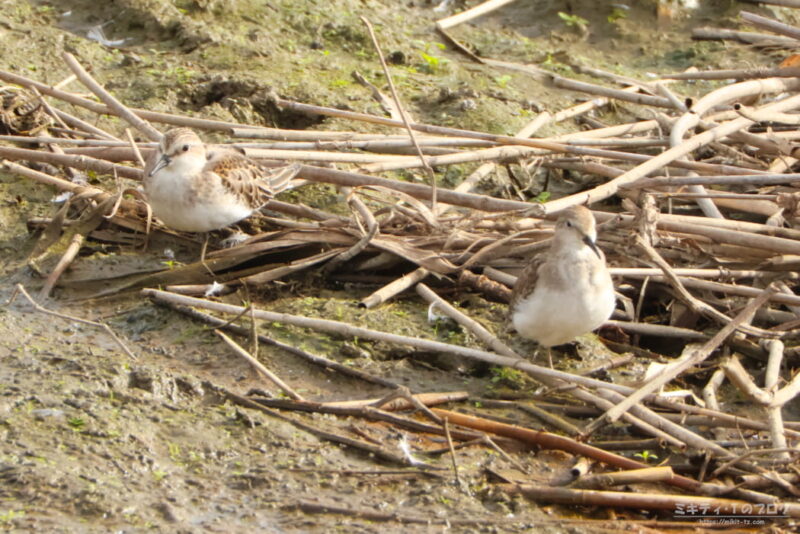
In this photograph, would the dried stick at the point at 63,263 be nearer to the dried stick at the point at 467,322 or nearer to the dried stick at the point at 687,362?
the dried stick at the point at 467,322

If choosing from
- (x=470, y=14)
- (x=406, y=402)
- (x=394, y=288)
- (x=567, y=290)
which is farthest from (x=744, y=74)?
(x=406, y=402)

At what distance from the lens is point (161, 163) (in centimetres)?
742

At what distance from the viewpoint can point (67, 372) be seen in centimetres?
611

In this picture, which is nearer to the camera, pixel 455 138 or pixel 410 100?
pixel 455 138

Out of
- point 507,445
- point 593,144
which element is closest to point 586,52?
point 593,144

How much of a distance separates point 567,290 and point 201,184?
9.01 ft

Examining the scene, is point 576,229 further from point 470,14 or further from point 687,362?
point 470,14

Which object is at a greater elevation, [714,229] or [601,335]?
[714,229]

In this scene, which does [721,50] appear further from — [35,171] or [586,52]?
[35,171]

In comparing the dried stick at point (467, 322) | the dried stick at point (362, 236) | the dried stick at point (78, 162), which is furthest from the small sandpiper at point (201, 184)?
the dried stick at point (467, 322)

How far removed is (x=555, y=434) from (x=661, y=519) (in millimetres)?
749

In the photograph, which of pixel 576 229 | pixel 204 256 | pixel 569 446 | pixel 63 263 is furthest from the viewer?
pixel 204 256

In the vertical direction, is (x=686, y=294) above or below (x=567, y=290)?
below

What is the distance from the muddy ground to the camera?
5.11 meters
